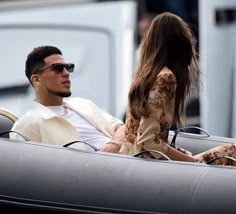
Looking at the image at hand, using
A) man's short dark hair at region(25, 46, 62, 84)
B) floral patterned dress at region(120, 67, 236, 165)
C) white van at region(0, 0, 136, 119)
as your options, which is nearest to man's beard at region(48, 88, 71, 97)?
man's short dark hair at region(25, 46, 62, 84)

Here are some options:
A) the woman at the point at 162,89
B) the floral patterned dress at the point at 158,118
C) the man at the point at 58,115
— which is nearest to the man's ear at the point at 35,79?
the man at the point at 58,115

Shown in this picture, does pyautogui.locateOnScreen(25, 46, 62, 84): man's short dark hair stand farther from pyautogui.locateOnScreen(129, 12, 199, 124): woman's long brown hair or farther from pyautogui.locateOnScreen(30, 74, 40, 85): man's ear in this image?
pyautogui.locateOnScreen(129, 12, 199, 124): woman's long brown hair

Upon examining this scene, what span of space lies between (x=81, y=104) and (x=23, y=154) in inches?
31.5

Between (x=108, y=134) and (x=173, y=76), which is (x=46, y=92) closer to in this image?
(x=108, y=134)

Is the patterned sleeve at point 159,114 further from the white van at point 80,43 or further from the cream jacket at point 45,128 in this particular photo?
the white van at point 80,43

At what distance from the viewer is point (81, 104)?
6.96 meters

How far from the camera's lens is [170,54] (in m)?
6.25

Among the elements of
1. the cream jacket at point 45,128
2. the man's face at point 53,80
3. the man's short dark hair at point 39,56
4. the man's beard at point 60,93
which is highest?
the man's short dark hair at point 39,56

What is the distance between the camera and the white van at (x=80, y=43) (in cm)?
1105

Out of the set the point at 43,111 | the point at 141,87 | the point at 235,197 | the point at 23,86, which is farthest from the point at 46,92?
the point at 23,86

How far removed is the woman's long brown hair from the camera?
6.21m

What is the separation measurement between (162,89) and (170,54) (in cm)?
23

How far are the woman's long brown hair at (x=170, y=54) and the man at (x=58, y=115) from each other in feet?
1.41

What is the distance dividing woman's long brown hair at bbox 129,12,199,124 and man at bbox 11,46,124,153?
430mm
